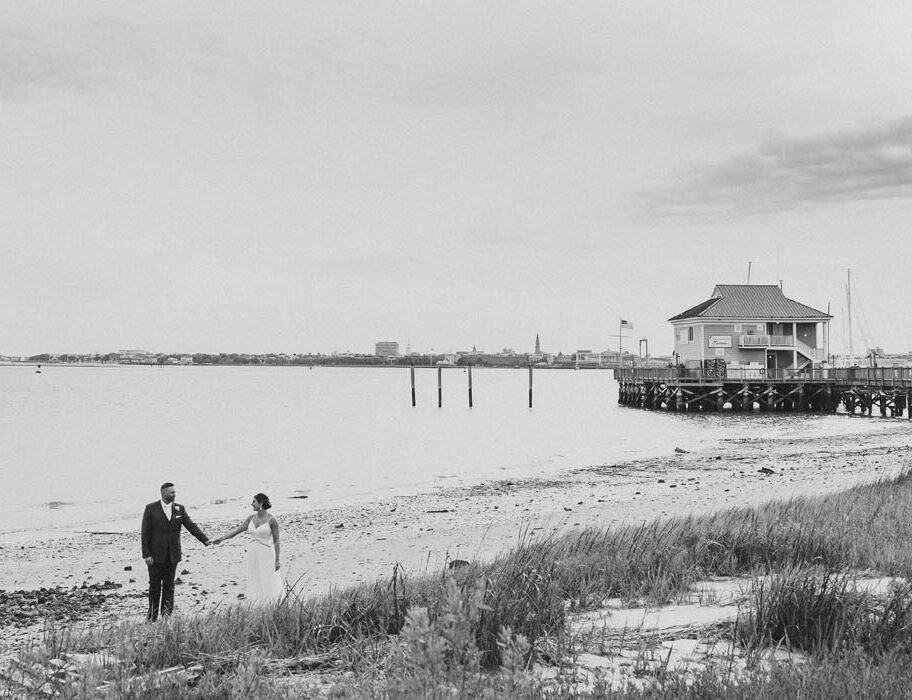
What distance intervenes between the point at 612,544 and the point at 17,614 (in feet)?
27.8

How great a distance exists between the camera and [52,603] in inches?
492

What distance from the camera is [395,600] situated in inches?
290

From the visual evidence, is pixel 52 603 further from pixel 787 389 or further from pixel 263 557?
pixel 787 389

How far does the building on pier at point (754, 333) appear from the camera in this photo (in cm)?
6450

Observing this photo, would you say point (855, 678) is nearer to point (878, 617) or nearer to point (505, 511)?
point (878, 617)

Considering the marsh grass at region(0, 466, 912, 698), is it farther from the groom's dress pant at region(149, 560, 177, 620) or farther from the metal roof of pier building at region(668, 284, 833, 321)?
the metal roof of pier building at region(668, 284, 833, 321)

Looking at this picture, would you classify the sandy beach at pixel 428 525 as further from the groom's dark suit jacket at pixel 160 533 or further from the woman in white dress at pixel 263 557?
the groom's dark suit jacket at pixel 160 533

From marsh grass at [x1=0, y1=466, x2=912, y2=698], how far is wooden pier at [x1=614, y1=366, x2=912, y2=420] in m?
53.9

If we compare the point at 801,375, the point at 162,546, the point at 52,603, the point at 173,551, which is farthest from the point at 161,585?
the point at 801,375

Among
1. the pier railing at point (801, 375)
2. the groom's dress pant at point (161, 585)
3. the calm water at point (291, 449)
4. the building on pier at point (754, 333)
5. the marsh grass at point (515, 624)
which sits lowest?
the calm water at point (291, 449)

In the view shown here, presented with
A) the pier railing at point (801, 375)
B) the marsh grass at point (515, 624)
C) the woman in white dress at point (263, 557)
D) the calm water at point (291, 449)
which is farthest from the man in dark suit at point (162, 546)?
the pier railing at point (801, 375)

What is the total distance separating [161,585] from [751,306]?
61.4 m

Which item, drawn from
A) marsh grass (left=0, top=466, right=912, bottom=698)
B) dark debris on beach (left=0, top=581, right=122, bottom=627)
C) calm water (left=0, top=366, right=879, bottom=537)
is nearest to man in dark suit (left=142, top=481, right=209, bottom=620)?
dark debris on beach (left=0, top=581, right=122, bottom=627)

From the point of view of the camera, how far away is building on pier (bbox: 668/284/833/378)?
64.5 meters
